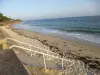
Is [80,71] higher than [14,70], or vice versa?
[14,70]

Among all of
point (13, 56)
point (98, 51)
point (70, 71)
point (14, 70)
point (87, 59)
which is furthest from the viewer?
point (98, 51)

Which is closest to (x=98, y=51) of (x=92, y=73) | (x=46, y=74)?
(x=92, y=73)

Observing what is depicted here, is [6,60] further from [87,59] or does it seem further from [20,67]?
[87,59]

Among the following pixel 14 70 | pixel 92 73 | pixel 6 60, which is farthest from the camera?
pixel 92 73

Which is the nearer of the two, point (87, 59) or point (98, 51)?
point (87, 59)

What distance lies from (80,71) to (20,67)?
18.6 ft

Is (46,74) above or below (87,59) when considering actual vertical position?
above

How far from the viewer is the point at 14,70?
3.05 meters

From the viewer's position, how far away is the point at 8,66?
3.21 m

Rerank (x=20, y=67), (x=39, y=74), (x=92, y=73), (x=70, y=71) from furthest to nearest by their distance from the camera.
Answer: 1. (x=92, y=73)
2. (x=70, y=71)
3. (x=39, y=74)
4. (x=20, y=67)

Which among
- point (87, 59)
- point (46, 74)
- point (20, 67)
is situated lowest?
point (87, 59)

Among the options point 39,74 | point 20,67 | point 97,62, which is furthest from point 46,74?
point 97,62

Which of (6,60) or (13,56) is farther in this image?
(13,56)

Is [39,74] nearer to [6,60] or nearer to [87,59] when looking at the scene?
[6,60]
